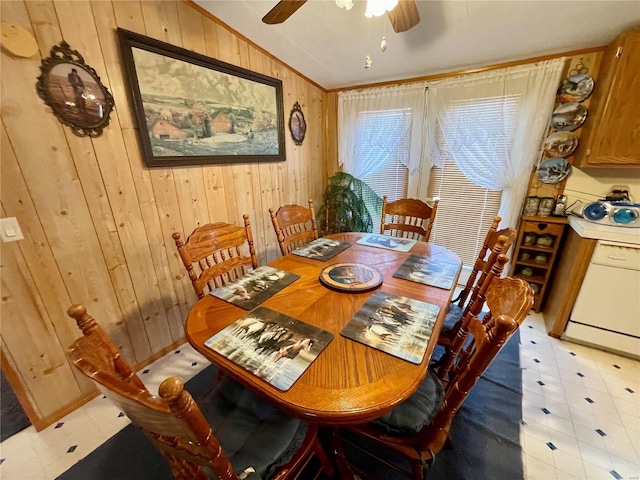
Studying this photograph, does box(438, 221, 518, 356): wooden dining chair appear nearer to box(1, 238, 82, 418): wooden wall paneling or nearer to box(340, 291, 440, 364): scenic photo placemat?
box(340, 291, 440, 364): scenic photo placemat

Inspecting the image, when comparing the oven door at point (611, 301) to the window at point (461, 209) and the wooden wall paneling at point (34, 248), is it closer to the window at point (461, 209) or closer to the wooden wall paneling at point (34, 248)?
the window at point (461, 209)

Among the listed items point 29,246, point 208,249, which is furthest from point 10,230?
point 208,249

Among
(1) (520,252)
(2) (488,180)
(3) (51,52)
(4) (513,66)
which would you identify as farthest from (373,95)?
(3) (51,52)

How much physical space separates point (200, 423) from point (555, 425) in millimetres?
1884

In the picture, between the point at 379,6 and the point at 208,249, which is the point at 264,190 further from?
the point at 379,6

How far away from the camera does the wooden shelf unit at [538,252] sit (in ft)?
6.93

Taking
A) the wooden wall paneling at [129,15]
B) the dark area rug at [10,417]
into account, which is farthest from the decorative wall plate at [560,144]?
the dark area rug at [10,417]

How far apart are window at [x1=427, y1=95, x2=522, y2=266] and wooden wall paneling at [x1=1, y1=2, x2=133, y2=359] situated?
2860 mm

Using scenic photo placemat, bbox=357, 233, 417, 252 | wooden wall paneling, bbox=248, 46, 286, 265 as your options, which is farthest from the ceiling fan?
scenic photo placemat, bbox=357, 233, 417, 252

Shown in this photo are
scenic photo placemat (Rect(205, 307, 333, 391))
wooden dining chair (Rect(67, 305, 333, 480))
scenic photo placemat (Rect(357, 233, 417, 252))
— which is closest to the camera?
wooden dining chair (Rect(67, 305, 333, 480))

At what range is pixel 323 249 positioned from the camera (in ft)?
5.62

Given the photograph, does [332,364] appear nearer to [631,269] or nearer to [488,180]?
[631,269]

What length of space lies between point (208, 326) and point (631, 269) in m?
2.59

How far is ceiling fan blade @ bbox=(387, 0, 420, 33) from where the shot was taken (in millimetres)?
1159
